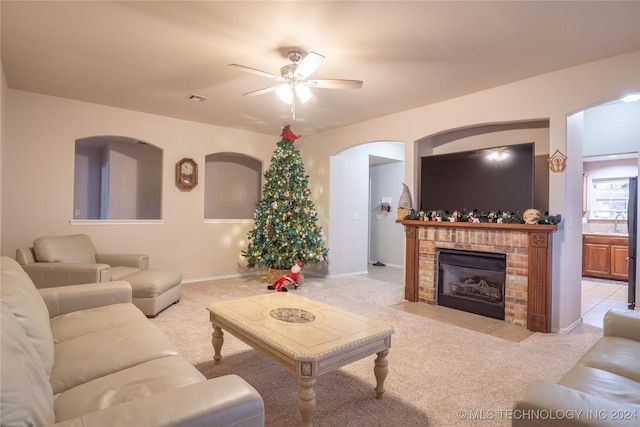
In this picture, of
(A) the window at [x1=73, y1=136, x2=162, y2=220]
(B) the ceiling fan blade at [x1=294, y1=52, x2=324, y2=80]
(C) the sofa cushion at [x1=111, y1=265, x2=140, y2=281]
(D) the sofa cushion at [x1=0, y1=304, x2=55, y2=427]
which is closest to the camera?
(D) the sofa cushion at [x1=0, y1=304, x2=55, y2=427]

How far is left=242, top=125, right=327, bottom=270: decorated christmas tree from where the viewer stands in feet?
18.4

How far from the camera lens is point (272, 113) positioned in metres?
5.20

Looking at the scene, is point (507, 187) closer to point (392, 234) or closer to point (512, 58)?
point (512, 58)

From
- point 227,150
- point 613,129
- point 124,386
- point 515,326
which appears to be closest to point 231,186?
point 227,150

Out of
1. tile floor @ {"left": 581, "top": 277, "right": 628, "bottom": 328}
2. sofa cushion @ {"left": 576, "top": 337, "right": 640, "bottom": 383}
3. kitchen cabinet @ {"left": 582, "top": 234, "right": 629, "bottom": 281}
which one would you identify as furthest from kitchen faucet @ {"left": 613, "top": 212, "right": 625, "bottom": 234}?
sofa cushion @ {"left": 576, "top": 337, "right": 640, "bottom": 383}

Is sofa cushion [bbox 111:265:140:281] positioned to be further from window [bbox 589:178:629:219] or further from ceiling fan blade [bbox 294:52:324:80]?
window [bbox 589:178:629:219]

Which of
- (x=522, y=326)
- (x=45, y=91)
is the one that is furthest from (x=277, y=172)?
(x=522, y=326)

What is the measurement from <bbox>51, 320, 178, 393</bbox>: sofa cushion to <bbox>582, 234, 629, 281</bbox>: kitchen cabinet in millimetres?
7767

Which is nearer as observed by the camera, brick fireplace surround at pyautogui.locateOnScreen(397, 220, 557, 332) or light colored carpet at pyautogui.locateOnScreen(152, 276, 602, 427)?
light colored carpet at pyautogui.locateOnScreen(152, 276, 602, 427)

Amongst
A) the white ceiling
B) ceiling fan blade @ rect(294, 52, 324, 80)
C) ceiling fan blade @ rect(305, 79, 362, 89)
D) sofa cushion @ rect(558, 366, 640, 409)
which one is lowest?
sofa cushion @ rect(558, 366, 640, 409)

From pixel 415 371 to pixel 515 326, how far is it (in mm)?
1782

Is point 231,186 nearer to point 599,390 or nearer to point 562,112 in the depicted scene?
point 562,112

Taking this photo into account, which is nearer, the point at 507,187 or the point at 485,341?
the point at 485,341

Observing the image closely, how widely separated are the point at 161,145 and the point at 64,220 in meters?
1.69
